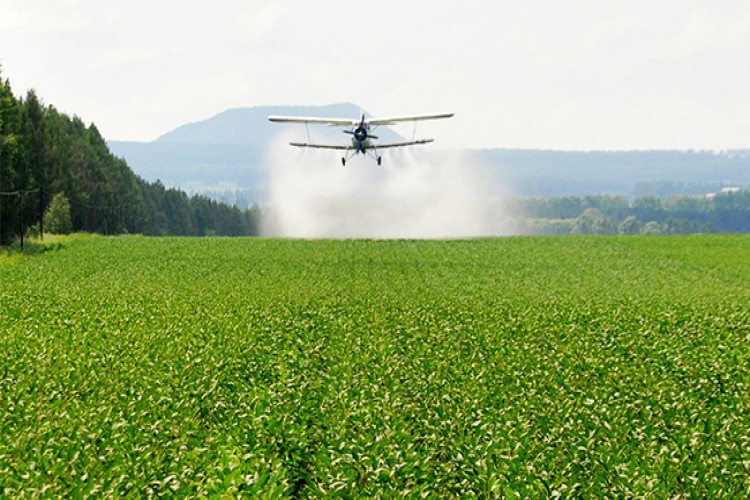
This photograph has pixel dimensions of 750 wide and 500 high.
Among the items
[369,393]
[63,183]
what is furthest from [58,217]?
[369,393]

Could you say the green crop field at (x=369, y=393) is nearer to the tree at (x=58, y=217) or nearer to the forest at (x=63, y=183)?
the forest at (x=63, y=183)

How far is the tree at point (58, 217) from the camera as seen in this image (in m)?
102

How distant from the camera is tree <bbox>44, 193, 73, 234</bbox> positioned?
102438mm

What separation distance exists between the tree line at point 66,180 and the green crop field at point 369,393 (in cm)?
3817

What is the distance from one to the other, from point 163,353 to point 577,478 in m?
13.6

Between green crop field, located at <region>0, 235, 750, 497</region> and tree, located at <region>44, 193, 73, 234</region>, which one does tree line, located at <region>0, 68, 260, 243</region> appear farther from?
green crop field, located at <region>0, 235, 750, 497</region>

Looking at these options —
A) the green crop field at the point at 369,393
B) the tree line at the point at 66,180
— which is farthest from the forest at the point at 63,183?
the green crop field at the point at 369,393

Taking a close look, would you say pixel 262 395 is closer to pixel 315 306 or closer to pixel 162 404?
pixel 162 404

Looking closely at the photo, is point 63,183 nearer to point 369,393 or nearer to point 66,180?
point 66,180

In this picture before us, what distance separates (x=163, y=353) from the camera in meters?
24.9

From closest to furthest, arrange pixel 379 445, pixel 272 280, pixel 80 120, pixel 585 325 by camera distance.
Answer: pixel 379 445
pixel 585 325
pixel 272 280
pixel 80 120

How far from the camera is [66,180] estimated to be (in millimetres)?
114438

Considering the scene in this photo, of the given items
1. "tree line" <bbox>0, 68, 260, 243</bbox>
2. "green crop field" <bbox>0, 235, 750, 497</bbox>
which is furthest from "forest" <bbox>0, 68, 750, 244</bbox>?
"green crop field" <bbox>0, 235, 750, 497</bbox>

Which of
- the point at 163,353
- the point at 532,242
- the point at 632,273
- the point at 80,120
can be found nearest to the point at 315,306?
the point at 163,353
